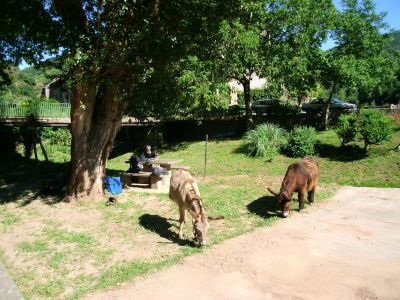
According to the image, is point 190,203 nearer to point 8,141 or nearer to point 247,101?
point 247,101

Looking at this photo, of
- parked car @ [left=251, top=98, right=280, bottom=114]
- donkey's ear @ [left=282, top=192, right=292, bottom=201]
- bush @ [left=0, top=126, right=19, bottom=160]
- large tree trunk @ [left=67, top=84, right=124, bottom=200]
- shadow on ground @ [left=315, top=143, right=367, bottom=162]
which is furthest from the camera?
parked car @ [left=251, top=98, right=280, bottom=114]

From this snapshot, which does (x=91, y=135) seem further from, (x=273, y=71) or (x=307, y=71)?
(x=307, y=71)

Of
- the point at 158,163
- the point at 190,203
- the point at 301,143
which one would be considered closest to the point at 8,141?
the point at 158,163

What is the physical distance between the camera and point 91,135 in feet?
46.6

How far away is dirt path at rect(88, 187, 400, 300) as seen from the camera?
7.43 meters

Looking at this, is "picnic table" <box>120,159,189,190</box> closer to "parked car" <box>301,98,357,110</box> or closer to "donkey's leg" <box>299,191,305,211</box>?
"donkey's leg" <box>299,191,305,211</box>

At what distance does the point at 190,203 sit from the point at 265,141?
44.7 feet

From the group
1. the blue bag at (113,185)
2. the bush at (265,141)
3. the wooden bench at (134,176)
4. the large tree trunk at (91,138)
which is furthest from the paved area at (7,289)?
the bush at (265,141)

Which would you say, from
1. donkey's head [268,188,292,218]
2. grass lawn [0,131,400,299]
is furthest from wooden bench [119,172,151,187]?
donkey's head [268,188,292,218]

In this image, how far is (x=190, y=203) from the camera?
9938mm

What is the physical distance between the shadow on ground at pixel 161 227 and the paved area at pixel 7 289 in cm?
377

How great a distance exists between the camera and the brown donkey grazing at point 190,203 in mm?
9516

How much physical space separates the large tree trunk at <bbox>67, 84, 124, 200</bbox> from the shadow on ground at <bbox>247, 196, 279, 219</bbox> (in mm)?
5551

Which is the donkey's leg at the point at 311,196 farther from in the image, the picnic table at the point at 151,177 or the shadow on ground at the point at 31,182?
the shadow on ground at the point at 31,182
